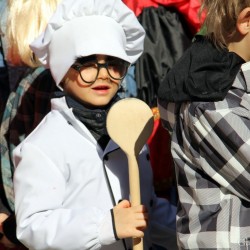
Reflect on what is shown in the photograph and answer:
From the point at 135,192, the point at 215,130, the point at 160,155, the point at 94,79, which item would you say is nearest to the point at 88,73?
the point at 94,79

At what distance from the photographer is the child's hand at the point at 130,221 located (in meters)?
1.61

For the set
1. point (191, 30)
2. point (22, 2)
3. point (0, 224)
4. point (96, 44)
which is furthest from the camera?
point (191, 30)

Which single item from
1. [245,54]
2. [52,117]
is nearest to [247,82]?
[245,54]

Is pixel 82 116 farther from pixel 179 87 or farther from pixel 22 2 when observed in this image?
pixel 22 2

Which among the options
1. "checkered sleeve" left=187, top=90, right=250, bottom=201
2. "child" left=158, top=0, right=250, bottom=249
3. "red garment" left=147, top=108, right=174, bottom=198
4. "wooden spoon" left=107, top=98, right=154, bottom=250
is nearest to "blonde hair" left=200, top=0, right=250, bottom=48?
"child" left=158, top=0, right=250, bottom=249

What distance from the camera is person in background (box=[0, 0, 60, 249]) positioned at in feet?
7.00

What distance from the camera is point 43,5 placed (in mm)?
2154

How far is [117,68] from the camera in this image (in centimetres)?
184

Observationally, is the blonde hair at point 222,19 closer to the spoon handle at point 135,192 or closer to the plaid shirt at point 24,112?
the spoon handle at point 135,192

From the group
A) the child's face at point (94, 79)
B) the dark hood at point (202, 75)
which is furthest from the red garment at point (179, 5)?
the dark hood at point (202, 75)

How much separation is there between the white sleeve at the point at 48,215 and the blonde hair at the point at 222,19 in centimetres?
Answer: 49

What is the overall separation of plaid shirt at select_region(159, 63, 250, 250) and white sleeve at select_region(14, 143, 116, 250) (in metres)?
0.22

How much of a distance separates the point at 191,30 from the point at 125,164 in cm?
76

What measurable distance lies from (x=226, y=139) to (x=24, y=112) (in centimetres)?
90
